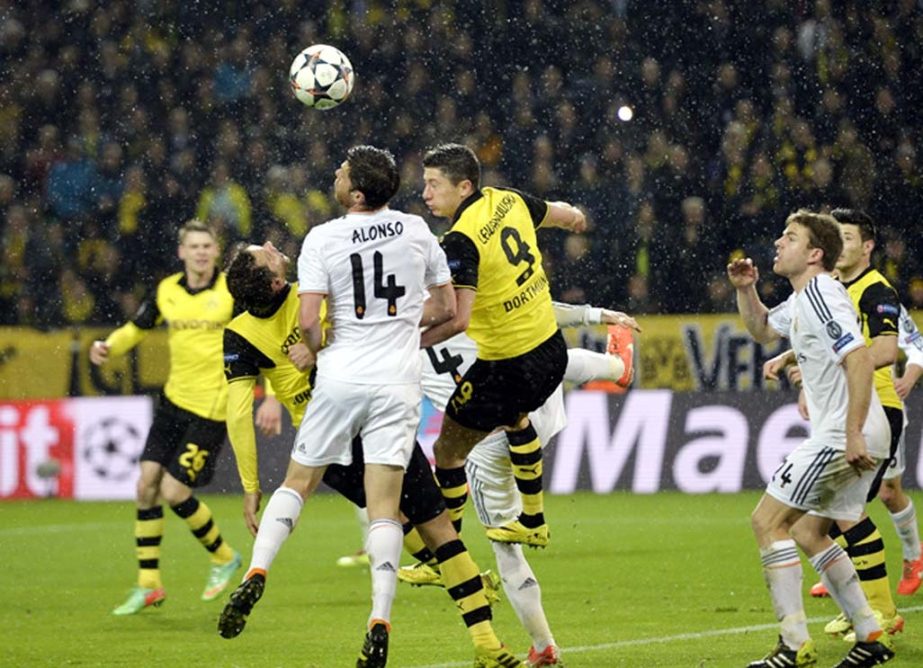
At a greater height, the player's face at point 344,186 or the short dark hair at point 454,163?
the short dark hair at point 454,163

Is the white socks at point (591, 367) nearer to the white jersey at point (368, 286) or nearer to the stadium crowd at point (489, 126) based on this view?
the white jersey at point (368, 286)

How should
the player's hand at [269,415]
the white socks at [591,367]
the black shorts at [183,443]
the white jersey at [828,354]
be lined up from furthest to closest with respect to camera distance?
1. the black shorts at [183,443]
2. the white socks at [591,367]
3. the player's hand at [269,415]
4. the white jersey at [828,354]

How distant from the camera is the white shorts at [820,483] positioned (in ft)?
21.0

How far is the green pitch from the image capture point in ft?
24.4

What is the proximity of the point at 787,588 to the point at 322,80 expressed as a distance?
15.1 feet

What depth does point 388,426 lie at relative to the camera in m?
6.36

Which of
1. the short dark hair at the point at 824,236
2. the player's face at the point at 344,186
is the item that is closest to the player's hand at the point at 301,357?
the player's face at the point at 344,186

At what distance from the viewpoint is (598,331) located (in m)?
15.4

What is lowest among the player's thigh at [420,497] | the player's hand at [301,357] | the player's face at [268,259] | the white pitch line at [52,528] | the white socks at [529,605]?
the white pitch line at [52,528]

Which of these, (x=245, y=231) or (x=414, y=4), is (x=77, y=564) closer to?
(x=245, y=231)

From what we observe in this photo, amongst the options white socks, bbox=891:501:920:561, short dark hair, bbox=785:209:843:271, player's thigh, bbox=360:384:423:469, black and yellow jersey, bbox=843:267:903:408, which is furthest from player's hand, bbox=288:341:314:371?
white socks, bbox=891:501:920:561

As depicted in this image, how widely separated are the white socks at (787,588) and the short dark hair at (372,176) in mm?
2028

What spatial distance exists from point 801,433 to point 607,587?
4956 millimetres

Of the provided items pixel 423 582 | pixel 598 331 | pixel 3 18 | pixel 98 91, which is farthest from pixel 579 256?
pixel 423 582
